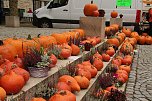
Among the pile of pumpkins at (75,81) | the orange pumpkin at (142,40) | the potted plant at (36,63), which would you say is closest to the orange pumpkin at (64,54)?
the pile of pumpkins at (75,81)

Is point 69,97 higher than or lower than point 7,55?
lower

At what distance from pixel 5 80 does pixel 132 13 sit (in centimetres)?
1704

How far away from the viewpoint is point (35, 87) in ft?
10.3

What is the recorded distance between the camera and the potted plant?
3465 millimetres

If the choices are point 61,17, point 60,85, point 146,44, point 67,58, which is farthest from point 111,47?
point 61,17

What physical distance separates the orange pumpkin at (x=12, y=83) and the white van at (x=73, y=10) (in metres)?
16.5

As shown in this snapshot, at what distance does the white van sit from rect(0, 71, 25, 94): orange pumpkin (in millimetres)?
16519

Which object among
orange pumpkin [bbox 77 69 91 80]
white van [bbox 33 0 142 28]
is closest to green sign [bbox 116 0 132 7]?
white van [bbox 33 0 142 28]

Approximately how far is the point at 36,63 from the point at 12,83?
2.26 ft

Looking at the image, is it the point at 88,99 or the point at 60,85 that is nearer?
the point at 60,85

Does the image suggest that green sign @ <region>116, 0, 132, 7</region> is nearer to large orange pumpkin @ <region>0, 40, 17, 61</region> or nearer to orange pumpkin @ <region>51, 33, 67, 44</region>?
orange pumpkin @ <region>51, 33, 67, 44</region>

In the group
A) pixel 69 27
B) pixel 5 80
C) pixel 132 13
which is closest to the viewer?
pixel 5 80

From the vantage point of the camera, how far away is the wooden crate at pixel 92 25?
7.81m

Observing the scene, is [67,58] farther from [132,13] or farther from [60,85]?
[132,13]
